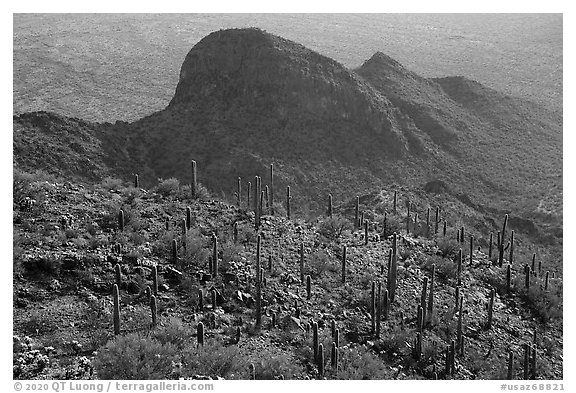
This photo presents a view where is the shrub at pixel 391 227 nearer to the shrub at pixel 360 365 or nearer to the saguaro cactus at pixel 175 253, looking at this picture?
the shrub at pixel 360 365

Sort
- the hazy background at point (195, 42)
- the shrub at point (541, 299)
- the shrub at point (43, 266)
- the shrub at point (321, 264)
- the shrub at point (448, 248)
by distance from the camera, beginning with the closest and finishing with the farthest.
→ the shrub at point (43, 266) → the shrub at point (321, 264) → the shrub at point (541, 299) → the shrub at point (448, 248) → the hazy background at point (195, 42)

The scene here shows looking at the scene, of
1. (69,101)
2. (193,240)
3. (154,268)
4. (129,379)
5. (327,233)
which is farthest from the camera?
(69,101)

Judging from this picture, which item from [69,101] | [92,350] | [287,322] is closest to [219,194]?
[287,322]

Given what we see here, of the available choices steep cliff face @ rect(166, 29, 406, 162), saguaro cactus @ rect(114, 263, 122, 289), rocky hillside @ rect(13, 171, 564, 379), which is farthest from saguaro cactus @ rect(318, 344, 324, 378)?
steep cliff face @ rect(166, 29, 406, 162)

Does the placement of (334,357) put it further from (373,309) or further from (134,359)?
(134,359)

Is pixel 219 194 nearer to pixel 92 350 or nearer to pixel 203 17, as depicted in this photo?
pixel 92 350

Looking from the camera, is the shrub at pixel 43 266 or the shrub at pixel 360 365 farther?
the shrub at pixel 43 266

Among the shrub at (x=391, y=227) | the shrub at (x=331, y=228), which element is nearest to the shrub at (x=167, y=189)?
the shrub at (x=331, y=228)
